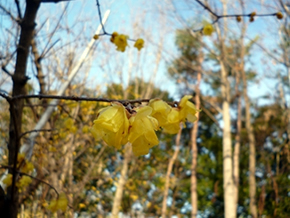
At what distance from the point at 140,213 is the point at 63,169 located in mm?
4533

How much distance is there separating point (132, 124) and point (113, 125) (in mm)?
44

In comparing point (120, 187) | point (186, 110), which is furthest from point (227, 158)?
point (186, 110)

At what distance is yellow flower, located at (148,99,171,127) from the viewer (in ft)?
2.17

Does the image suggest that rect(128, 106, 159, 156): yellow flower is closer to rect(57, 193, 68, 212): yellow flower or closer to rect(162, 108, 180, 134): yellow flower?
rect(162, 108, 180, 134): yellow flower

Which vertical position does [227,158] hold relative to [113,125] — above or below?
above

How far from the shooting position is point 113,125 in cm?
59

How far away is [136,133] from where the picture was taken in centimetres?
60

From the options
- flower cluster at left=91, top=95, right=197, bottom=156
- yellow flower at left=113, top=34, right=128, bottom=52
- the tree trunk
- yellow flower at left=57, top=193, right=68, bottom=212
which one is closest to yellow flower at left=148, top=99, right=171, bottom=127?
flower cluster at left=91, top=95, right=197, bottom=156

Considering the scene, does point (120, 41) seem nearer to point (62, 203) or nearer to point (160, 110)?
point (62, 203)

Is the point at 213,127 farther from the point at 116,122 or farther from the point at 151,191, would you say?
the point at 116,122

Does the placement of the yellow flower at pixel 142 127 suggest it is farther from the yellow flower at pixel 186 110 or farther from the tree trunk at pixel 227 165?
the tree trunk at pixel 227 165

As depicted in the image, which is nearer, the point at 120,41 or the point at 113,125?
the point at 113,125

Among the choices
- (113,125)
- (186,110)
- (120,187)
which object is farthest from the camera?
(120,187)

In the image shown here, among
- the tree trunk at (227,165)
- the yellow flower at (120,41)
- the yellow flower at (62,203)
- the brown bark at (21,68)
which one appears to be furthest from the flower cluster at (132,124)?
the tree trunk at (227,165)
